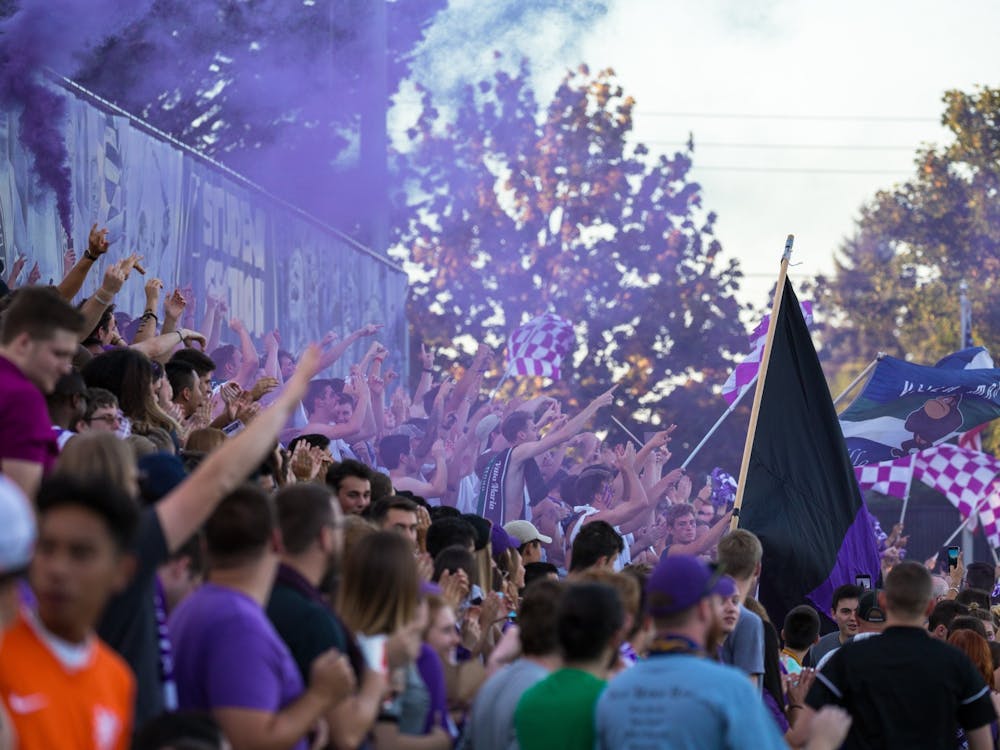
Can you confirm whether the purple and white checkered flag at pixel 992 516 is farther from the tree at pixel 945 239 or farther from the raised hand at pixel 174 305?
the tree at pixel 945 239

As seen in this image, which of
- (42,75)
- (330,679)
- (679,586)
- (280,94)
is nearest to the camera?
(330,679)

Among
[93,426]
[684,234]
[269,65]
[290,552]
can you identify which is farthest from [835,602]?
[684,234]

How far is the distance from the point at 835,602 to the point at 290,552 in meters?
6.23

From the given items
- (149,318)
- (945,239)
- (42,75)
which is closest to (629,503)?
(149,318)

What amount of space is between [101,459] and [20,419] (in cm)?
65

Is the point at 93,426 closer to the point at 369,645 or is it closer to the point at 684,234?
the point at 369,645

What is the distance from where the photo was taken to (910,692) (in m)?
6.96

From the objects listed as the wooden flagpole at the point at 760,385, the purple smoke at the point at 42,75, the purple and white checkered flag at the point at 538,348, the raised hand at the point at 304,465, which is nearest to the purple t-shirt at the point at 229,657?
the raised hand at the point at 304,465

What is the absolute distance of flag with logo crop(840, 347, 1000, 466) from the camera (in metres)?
16.6

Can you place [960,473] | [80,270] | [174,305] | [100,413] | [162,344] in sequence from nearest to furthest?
[100,413]
[80,270]
[162,344]
[174,305]
[960,473]

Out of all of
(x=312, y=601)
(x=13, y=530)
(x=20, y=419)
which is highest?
(x=20, y=419)

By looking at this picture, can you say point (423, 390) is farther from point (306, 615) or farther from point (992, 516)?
point (306, 615)

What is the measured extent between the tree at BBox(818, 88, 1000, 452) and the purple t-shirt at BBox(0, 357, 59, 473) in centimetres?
4178

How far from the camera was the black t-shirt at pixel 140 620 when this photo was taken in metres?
4.20
